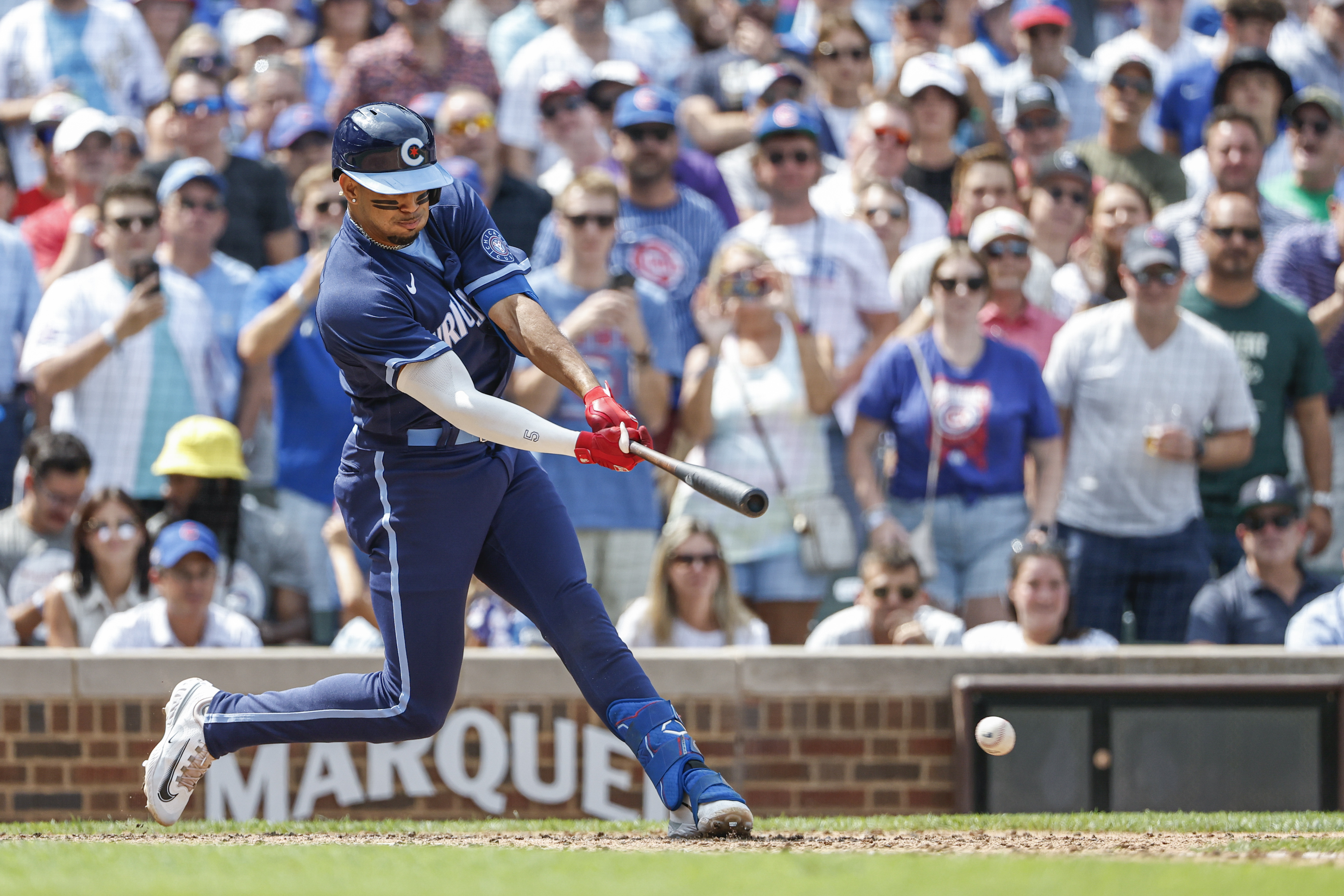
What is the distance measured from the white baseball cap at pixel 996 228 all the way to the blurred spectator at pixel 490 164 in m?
2.19

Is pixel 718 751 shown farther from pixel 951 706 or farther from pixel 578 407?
pixel 578 407

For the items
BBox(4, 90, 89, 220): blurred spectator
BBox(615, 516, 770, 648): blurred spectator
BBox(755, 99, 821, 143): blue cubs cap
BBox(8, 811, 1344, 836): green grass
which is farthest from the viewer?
BBox(4, 90, 89, 220): blurred spectator

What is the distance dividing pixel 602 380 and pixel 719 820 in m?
3.40

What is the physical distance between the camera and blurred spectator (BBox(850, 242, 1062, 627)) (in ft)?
24.6

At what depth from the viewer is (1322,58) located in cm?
1061

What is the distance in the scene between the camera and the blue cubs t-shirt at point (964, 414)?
7.53 meters

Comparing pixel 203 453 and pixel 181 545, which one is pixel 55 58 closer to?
pixel 203 453

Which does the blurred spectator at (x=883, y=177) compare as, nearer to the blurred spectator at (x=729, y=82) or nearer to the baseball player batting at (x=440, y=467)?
the blurred spectator at (x=729, y=82)

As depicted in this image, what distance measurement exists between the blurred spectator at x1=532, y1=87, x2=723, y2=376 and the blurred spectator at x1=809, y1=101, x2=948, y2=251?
0.67 m

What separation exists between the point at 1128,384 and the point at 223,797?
4.26m

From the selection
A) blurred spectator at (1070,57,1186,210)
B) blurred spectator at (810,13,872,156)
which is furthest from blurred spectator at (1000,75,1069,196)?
blurred spectator at (810,13,872,156)

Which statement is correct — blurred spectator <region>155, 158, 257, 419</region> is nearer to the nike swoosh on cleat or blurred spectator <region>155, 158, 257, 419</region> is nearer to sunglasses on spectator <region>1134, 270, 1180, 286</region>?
the nike swoosh on cleat

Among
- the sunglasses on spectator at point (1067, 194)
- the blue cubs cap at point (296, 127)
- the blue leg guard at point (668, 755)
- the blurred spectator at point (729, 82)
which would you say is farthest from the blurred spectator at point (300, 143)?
the blue leg guard at point (668, 755)

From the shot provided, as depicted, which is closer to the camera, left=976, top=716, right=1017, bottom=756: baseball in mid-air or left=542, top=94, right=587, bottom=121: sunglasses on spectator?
left=976, top=716, right=1017, bottom=756: baseball in mid-air
